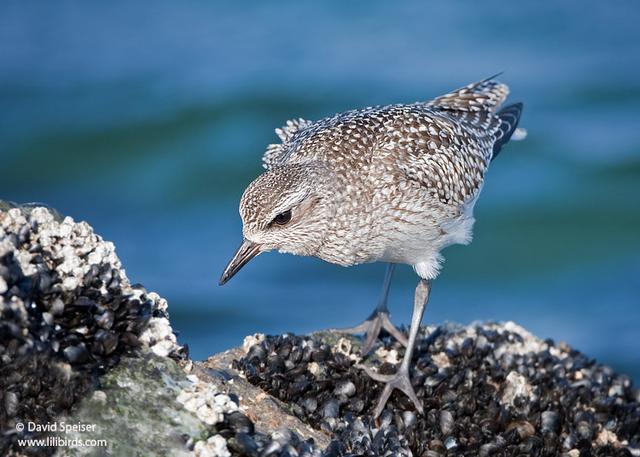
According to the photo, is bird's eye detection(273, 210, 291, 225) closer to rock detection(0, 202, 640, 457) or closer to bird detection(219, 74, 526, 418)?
bird detection(219, 74, 526, 418)

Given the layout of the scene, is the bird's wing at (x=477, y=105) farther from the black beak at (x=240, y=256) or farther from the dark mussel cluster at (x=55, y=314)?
the dark mussel cluster at (x=55, y=314)

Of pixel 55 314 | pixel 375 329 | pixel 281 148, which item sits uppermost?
pixel 281 148

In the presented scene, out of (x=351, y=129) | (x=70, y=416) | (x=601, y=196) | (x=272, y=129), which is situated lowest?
(x=70, y=416)

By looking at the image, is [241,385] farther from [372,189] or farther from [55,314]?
[372,189]

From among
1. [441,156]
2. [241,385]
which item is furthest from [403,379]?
[441,156]

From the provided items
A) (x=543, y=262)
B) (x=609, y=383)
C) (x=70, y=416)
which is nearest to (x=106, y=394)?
(x=70, y=416)

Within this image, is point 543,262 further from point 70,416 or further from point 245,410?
point 70,416
